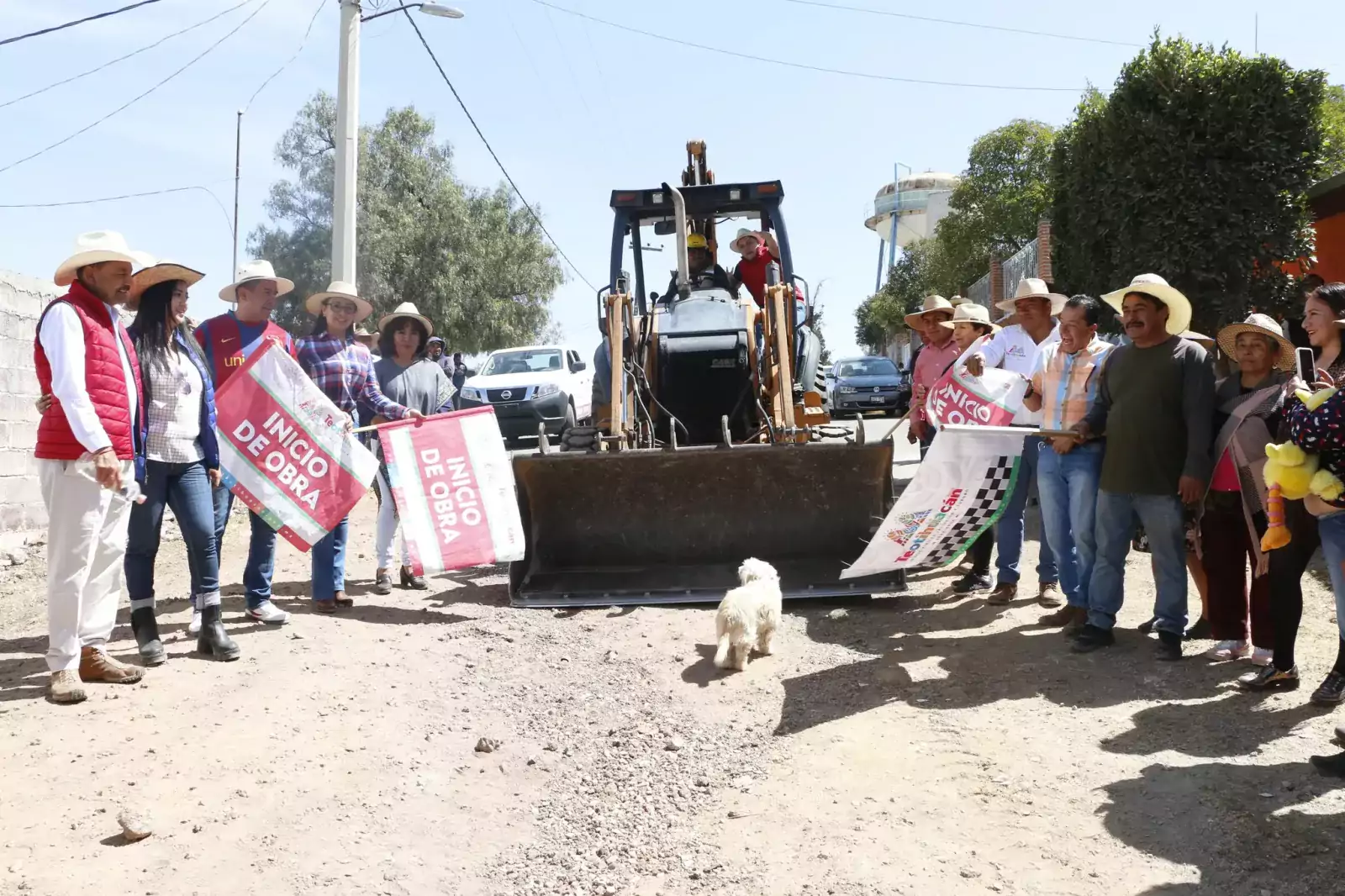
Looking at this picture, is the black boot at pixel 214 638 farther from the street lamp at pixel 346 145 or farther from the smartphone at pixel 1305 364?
the street lamp at pixel 346 145

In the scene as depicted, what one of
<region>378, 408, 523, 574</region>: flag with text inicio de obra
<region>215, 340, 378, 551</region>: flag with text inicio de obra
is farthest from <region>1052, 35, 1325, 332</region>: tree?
<region>215, 340, 378, 551</region>: flag with text inicio de obra

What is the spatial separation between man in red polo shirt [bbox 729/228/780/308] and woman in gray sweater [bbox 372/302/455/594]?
2424 millimetres

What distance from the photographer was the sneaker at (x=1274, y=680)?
4.54 metres

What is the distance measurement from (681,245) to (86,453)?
4249 millimetres

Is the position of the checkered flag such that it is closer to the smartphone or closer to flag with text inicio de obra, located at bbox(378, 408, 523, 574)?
the smartphone

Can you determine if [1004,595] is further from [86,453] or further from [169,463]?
[86,453]

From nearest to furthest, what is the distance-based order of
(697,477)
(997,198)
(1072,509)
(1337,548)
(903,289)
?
(1337,548)
(1072,509)
(697,477)
(997,198)
(903,289)

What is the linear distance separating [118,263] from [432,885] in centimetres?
311

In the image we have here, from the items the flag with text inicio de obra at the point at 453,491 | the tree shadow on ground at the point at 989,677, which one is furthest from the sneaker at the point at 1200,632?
the flag with text inicio de obra at the point at 453,491

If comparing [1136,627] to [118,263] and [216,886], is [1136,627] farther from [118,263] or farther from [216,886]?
[118,263]

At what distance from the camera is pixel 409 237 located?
1238 inches

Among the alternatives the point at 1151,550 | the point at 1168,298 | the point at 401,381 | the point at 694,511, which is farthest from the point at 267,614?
the point at 1168,298

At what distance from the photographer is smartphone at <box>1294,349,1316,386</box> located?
4504 mm

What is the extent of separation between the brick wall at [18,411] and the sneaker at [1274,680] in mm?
8647
